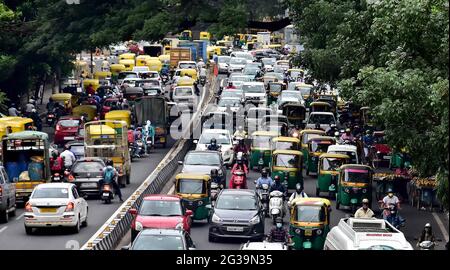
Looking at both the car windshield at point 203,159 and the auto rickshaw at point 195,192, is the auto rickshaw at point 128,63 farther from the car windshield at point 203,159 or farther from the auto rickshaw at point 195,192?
the auto rickshaw at point 195,192

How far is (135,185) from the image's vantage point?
164 feet

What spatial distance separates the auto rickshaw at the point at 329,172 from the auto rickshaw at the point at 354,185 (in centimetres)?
251

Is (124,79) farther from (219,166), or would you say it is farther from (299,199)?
(299,199)

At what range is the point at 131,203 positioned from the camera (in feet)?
137

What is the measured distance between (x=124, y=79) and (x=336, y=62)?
1428 inches

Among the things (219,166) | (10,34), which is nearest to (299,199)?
(219,166)

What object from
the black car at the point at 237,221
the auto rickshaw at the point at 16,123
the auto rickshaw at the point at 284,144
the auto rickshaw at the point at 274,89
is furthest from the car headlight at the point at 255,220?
the auto rickshaw at the point at 274,89

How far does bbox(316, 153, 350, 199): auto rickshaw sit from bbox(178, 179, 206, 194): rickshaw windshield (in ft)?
25.0

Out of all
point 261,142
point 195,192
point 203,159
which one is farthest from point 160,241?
point 261,142

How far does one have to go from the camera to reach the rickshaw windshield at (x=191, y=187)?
41.0m

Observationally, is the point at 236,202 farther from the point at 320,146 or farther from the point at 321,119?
the point at 321,119

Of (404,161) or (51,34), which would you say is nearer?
(404,161)

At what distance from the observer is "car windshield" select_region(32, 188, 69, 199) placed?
3738cm

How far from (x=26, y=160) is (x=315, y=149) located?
13.8m
